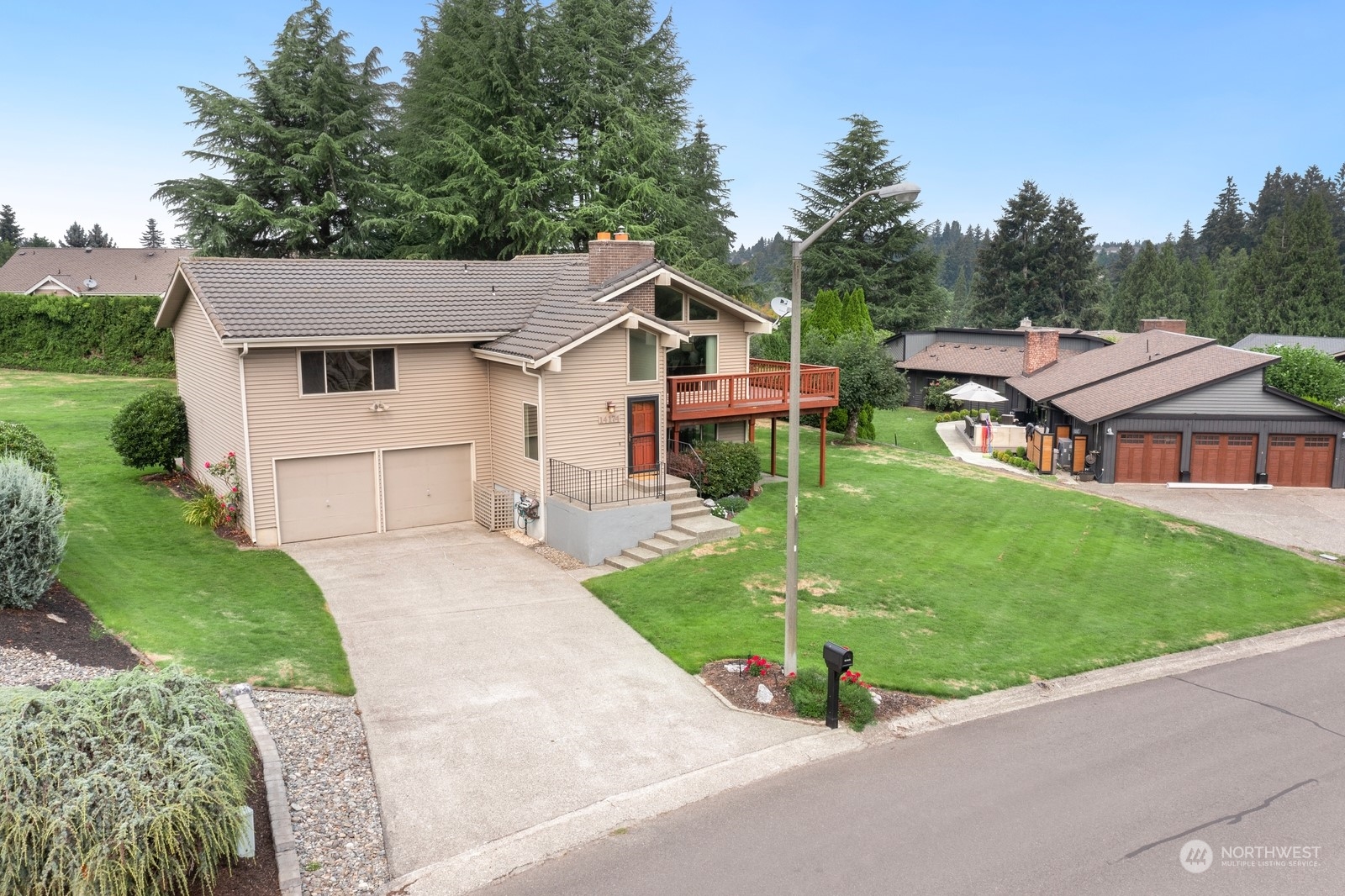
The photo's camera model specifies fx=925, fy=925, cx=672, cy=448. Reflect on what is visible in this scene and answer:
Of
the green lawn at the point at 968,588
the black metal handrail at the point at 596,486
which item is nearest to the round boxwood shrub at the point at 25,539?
the green lawn at the point at 968,588

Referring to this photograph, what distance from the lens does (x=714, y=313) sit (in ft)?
81.9

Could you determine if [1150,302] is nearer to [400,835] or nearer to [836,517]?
[836,517]

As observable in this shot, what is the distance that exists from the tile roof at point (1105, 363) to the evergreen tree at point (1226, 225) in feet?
262

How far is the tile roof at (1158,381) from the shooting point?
2867cm

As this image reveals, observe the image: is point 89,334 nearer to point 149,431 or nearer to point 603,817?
point 149,431

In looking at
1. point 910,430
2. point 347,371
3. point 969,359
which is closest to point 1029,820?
point 347,371

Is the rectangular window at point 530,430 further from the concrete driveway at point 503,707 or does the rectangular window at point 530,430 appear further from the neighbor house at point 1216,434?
the neighbor house at point 1216,434

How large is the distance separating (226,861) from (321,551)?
1196 centimetres

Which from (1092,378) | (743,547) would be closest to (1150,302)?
(1092,378)

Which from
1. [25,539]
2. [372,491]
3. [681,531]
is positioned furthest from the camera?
[372,491]

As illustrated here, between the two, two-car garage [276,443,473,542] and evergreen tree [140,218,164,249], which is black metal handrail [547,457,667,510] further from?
evergreen tree [140,218,164,249]

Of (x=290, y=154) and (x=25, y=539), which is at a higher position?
(x=290, y=154)

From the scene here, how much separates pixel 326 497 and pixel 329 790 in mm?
11637

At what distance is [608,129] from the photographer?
38.4 metres
